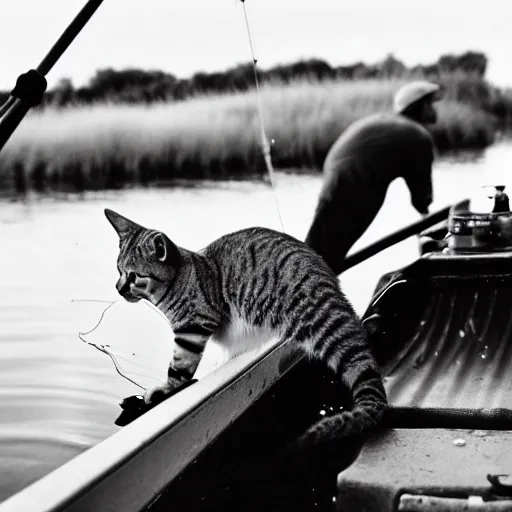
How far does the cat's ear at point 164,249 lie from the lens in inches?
45.6

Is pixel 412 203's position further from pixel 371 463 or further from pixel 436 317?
pixel 371 463

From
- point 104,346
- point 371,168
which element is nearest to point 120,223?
point 104,346

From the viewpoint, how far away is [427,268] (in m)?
1.89


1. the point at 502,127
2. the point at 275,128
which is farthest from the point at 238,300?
the point at 502,127

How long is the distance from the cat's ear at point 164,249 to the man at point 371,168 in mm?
856

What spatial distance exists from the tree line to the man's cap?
0.11 feet

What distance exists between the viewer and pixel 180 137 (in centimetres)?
131

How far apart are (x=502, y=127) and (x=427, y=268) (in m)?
1.04

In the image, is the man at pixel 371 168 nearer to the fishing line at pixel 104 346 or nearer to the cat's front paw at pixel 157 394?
the cat's front paw at pixel 157 394

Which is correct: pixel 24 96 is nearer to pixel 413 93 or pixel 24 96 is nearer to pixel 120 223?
pixel 120 223

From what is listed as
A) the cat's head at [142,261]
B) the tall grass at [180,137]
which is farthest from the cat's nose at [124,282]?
the tall grass at [180,137]

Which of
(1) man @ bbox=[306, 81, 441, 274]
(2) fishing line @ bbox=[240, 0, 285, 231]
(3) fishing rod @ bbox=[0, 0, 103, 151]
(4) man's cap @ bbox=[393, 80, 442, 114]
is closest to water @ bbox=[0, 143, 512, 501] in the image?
(3) fishing rod @ bbox=[0, 0, 103, 151]

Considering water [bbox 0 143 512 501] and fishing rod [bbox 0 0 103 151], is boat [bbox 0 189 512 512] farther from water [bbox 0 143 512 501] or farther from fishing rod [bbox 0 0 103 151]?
fishing rod [bbox 0 0 103 151]

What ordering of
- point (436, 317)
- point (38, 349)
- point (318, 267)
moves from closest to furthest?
point (38, 349) < point (318, 267) < point (436, 317)
